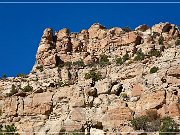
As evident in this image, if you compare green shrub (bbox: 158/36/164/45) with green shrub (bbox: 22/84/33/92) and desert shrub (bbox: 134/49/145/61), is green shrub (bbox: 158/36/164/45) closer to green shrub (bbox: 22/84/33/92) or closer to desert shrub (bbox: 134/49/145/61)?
desert shrub (bbox: 134/49/145/61)

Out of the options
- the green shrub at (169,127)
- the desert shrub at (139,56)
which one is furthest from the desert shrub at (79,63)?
the green shrub at (169,127)

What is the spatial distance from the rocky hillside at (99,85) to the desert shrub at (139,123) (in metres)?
0.14

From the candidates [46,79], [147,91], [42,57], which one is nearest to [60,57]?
[42,57]

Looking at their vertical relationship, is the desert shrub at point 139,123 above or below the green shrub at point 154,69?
below

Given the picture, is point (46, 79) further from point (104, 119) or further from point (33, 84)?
point (104, 119)

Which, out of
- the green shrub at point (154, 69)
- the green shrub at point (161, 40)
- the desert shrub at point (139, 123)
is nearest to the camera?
the desert shrub at point (139, 123)

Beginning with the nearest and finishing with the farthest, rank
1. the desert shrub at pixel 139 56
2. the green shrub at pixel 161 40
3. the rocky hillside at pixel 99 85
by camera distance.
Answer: the rocky hillside at pixel 99 85 < the desert shrub at pixel 139 56 < the green shrub at pixel 161 40

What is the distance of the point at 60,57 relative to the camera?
8188cm

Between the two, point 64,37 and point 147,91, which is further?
point 64,37

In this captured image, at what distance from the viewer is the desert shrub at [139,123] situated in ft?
169

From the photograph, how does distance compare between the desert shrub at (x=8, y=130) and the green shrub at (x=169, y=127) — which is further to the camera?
the desert shrub at (x=8, y=130)

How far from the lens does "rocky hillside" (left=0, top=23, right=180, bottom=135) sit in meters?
55.2

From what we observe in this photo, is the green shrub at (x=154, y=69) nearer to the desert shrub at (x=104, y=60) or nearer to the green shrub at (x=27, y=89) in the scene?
the desert shrub at (x=104, y=60)

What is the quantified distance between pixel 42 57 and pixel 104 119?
29.3 m
